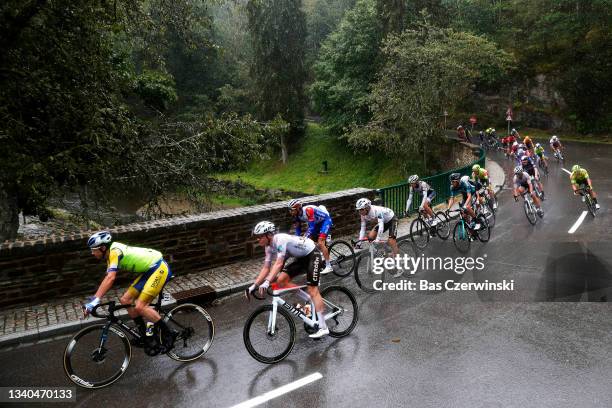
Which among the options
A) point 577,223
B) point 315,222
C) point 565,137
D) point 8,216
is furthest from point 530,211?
point 565,137

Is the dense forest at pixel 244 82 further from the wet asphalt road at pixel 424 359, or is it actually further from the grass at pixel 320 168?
the wet asphalt road at pixel 424 359

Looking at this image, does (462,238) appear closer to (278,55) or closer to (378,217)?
(378,217)

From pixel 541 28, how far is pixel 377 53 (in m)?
19.5

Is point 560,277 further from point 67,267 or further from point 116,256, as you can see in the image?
point 67,267

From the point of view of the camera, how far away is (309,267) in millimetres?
7617

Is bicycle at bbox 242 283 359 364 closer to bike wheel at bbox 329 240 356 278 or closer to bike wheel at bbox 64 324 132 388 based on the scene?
bike wheel at bbox 64 324 132 388

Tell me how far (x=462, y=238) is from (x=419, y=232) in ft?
3.95

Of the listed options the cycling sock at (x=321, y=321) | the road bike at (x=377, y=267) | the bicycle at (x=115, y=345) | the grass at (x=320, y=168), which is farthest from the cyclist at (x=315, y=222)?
the grass at (x=320, y=168)

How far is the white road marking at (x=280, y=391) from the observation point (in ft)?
19.8

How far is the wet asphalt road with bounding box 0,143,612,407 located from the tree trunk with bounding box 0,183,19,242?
17.7ft

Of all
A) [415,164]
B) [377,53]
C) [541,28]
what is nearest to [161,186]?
[415,164]

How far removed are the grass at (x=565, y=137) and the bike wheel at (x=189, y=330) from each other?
3920cm

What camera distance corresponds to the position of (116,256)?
667 cm

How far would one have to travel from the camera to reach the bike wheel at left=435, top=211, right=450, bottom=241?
13.5 metres
